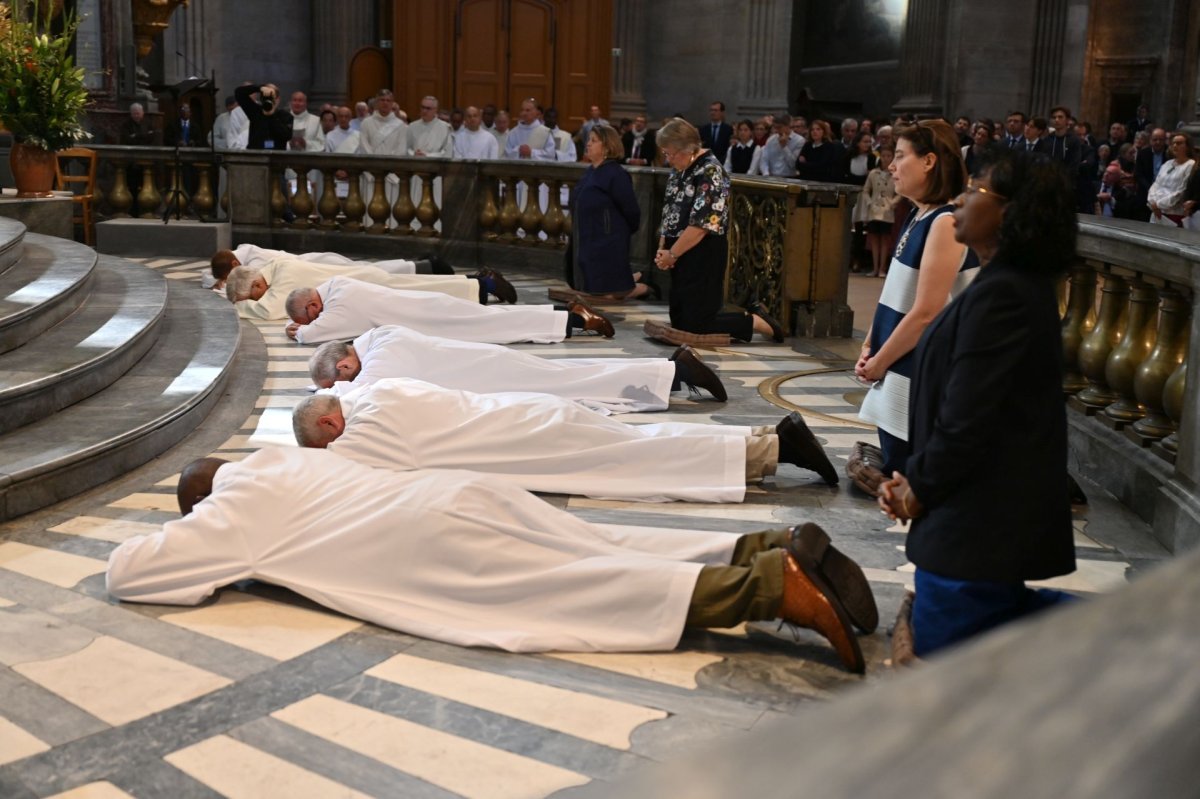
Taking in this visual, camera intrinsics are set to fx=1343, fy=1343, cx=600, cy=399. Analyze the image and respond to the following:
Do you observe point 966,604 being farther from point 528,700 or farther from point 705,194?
point 705,194

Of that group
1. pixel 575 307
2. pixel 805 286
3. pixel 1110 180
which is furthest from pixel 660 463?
pixel 1110 180

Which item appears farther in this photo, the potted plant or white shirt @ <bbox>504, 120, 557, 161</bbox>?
white shirt @ <bbox>504, 120, 557, 161</bbox>

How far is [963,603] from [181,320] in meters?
7.58

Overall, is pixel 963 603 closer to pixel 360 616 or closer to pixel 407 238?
pixel 360 616

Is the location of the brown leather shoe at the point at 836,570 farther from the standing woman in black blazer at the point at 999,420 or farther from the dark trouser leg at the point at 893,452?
the dark trouser leg at the point at 893,452

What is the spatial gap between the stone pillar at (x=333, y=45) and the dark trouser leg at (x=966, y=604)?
20.9 meters

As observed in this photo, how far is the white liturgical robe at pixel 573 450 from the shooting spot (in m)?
5.79

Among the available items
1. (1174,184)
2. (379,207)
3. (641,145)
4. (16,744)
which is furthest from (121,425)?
(641,145)

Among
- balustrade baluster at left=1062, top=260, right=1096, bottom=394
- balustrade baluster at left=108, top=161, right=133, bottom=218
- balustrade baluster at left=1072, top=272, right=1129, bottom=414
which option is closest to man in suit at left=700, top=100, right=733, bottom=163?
balustrade baluster at left=108, top=161, right=133, bottom=218

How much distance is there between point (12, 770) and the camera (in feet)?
10.7

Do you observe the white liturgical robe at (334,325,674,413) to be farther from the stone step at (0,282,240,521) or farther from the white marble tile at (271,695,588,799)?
the white marble tile at (271,695,588,799)

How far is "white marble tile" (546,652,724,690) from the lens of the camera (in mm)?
3913

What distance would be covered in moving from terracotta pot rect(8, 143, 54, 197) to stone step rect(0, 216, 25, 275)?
3092 millimetres

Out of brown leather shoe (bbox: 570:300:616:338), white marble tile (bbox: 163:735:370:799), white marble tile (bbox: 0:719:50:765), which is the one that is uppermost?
brown leather shoe (bbox: 570:300:616:338)
